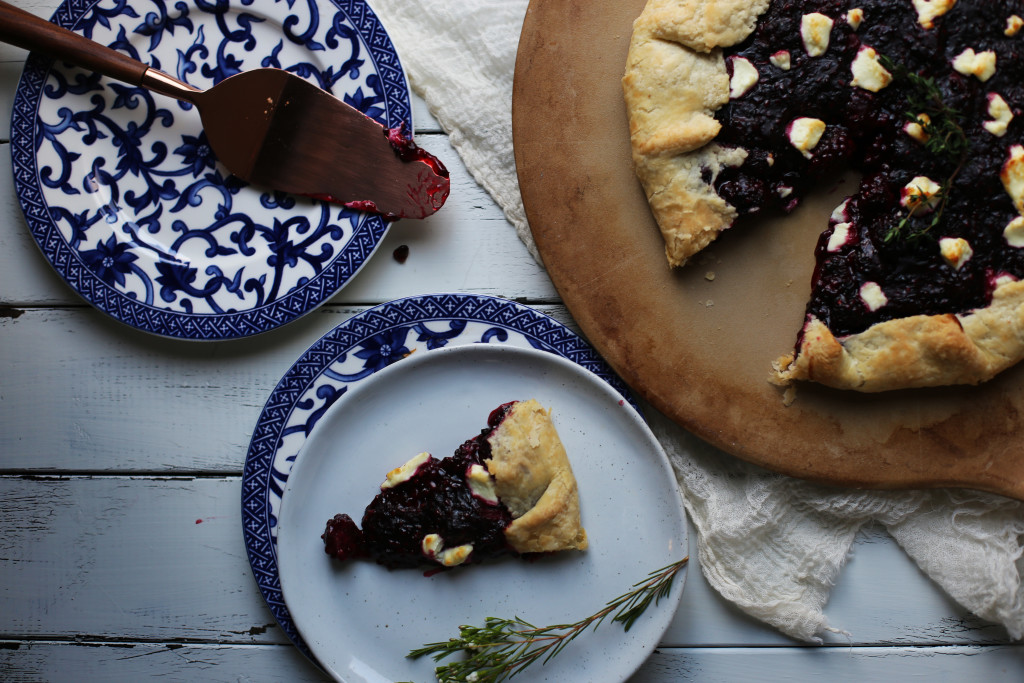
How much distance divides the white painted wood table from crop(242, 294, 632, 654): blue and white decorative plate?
0.19 m

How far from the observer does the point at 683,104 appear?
232 centimetres

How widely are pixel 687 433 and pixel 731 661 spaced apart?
0.94m

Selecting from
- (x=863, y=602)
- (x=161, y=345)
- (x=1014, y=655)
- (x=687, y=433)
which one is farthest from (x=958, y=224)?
(x=161, y=345)

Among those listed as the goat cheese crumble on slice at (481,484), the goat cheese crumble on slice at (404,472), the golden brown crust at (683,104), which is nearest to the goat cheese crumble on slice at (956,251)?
the golden brown crust at (683,104)

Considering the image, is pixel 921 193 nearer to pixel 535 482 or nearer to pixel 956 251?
pixel 956 251

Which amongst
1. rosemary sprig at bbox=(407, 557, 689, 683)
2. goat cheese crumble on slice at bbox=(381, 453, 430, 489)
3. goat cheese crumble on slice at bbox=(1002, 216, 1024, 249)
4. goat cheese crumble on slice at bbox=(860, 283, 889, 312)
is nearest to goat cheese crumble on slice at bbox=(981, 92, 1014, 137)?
goat cheese crumble on slice at bbox=(1002, 216, 1024, 249)

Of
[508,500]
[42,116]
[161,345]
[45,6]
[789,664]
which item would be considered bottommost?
[789,664]

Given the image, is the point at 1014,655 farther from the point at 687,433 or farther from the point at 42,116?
the point at 42,116

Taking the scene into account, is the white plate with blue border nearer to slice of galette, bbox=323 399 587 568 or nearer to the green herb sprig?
slice of galette, bbox=323 399 587 568

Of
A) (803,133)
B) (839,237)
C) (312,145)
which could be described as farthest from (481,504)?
(803,133)

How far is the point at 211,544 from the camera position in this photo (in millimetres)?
2686

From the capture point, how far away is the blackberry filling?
2312 millimetres

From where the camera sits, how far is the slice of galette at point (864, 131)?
2289 millimetres

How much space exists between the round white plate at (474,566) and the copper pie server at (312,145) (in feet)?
2.17
